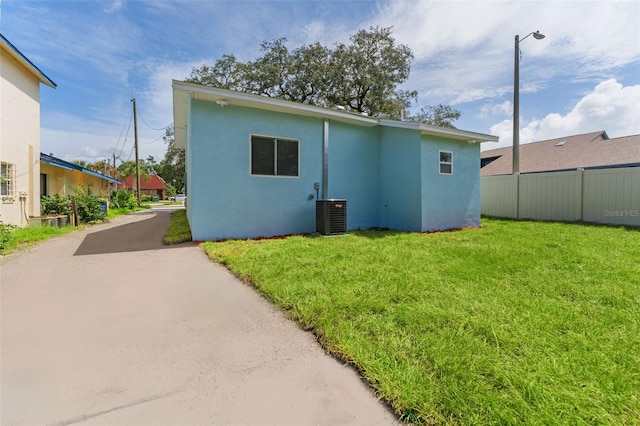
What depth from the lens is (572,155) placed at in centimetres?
1578

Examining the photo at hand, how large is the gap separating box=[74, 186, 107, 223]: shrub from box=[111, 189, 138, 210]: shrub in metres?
8.41

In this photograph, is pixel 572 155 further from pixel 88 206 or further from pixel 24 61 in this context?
pixel 24 61

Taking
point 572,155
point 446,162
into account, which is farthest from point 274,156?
point 572,155

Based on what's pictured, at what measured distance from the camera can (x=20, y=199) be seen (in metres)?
9.38

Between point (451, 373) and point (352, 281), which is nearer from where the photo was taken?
point (451, 373)

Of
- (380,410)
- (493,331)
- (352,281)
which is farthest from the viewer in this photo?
(352,281)

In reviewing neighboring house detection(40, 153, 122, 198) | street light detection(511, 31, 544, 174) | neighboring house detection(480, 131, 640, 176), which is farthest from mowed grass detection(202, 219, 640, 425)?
neighboring house detection(40, 153, 122, 198)

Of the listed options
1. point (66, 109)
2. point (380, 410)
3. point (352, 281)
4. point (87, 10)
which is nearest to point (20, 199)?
point (87, 10)

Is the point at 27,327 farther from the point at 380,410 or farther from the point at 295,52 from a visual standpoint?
the point at 295,52

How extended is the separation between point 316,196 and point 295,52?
48.0 feet

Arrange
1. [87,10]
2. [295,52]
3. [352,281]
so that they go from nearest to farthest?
[352,281] → [87,10] → [295,52]

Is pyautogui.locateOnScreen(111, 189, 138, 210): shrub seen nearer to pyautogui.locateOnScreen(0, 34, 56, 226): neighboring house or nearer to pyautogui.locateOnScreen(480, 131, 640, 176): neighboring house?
pyautogui.locateOnScreen(0, 34, 56, 226): neighboring house

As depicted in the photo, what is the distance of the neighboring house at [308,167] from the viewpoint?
22.8 ft

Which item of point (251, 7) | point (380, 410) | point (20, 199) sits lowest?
point (380, 410)
